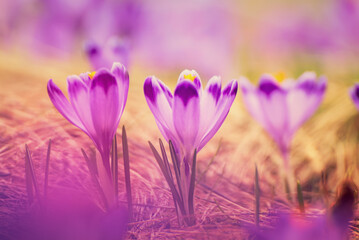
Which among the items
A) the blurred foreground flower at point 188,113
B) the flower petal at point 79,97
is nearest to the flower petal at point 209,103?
the blurred foreground flower at point 188,113

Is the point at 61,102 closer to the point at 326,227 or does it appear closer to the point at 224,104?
the point at 224,104

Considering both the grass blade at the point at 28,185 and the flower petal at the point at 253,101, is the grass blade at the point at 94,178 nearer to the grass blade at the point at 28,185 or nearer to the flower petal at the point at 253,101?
the grass blade at the point at 28,185

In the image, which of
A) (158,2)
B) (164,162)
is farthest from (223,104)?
(158,2)

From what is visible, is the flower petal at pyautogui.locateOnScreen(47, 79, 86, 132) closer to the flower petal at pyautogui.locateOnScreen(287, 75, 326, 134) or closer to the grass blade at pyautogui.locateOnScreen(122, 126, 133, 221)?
the grass blade at pyautogui.locateOnScreen(122, 126, 133, 221)

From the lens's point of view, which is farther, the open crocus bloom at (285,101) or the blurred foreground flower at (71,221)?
the open crocus bloom at (285,101)

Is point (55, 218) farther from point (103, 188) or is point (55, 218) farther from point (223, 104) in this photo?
point (223, 104)
